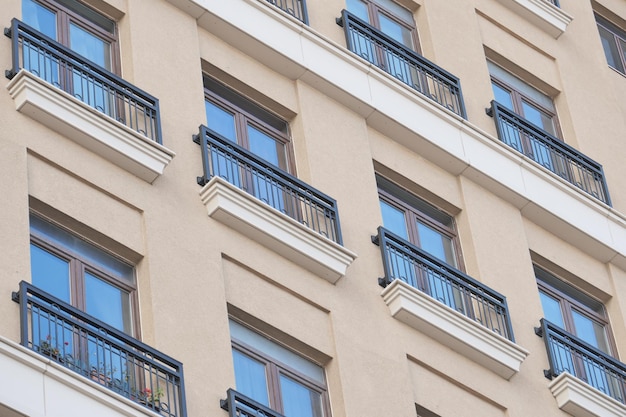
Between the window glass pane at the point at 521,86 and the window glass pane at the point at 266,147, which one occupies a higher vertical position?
the window glass pane at the point at 521,86

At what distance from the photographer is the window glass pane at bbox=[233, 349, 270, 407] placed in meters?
24.4

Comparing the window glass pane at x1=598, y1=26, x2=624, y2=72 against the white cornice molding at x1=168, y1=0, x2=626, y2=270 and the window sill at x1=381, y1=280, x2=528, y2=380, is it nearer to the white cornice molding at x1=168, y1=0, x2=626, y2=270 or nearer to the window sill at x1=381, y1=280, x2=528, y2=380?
the white cornice molding at x1=168, y1=0, x2=626, y2=270

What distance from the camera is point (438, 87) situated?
30.8 m

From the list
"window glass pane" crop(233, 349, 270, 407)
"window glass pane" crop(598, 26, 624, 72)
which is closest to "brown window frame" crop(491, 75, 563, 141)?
"window glass pane" crop(598, 26, 624, 72)

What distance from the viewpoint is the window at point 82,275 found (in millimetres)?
23406

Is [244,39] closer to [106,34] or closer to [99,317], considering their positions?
[106,34]

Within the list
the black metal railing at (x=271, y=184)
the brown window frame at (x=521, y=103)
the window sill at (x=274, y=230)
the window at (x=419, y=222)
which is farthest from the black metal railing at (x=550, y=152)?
the window sill at (x=274, y=230)

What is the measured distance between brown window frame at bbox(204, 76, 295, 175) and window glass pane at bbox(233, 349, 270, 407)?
373 cm

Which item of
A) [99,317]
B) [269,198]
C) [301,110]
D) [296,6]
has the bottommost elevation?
[99,317]

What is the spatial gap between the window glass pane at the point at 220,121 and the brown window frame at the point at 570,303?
17.6 ft

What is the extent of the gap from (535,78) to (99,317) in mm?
12150

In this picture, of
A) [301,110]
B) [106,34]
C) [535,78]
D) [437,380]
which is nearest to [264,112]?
[301,110]

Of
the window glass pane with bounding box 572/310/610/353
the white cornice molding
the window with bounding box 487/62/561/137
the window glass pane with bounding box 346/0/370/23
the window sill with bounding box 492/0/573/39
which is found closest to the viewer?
the white cornice molding

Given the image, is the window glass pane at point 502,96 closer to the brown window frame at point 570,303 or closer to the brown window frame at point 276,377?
the brown window frame at point 570,303
